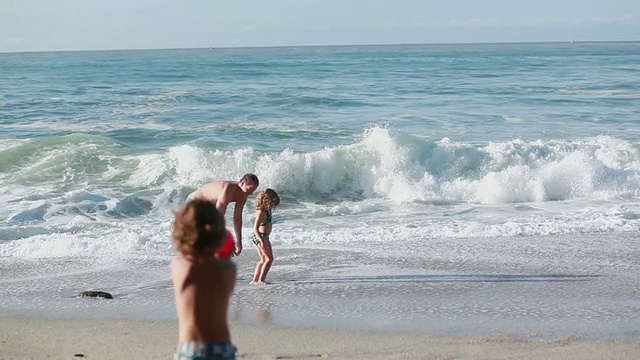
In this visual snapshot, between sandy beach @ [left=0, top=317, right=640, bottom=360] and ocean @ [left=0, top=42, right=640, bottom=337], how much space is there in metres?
0.37

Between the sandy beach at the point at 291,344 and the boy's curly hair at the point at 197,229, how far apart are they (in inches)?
115

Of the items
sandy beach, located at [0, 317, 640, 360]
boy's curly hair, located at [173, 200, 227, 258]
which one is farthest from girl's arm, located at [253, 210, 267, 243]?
boy's curly hair, located at [173, 200, 227, 258]

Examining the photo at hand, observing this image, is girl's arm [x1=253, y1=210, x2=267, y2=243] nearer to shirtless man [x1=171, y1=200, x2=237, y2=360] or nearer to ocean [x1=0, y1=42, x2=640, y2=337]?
ocean [x1=0, y1=42, x2=640, y2=337]

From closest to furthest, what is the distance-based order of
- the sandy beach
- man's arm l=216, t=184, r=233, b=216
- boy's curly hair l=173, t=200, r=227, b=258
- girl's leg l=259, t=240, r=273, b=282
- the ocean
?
boy's curly hair l=173, t=200, r=227, b=258
the sandy beach
the ocean
man's arm l=216, t=184, r=233, b=216
girl's leg l=259, t=240, r=273, b=282

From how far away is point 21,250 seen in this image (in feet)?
34.9

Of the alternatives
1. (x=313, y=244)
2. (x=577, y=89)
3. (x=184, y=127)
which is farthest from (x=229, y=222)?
(x=577, y=89)

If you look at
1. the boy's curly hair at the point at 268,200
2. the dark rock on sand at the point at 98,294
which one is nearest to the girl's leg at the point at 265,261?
the boy's curly hair at the point at 268,200

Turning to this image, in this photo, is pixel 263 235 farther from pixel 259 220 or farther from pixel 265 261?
pixel 265 261

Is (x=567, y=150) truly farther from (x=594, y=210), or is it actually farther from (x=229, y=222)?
(x=229, y=222)

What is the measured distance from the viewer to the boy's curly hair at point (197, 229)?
335cm

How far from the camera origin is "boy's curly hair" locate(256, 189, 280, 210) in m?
8.77

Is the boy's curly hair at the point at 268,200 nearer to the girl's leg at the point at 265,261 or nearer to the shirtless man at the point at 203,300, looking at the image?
the girl's leg at the point at 265,261

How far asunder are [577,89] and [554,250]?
23800 millimetres

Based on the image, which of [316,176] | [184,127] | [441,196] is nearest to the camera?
[441,196]
